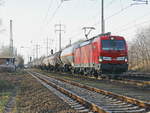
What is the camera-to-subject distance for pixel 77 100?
10.1 metres

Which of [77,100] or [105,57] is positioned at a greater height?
[105,57]

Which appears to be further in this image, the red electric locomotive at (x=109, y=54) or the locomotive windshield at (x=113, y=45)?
the locomotive windshield at (x=113, y=45)

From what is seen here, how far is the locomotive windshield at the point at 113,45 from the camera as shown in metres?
21.2

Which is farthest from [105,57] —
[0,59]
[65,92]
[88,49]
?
[0,59]

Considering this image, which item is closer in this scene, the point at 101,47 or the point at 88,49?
the point at 101,47

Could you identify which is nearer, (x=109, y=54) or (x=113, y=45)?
(x=109, y=54)

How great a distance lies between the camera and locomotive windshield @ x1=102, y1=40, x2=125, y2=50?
21163 millimetres

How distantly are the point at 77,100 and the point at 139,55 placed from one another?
2083 inches

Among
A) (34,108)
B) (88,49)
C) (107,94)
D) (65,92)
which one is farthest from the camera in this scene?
(88,49)

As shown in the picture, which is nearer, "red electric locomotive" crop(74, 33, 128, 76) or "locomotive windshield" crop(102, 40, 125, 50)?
"red electric locomotive" crop(74, 33, 128, 76)

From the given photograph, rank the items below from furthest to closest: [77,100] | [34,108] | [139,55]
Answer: [139,55]
[77,100]
[34,108]

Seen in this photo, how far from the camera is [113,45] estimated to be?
21.4 meters

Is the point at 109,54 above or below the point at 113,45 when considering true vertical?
below

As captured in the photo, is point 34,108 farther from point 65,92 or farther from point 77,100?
point 65,92
